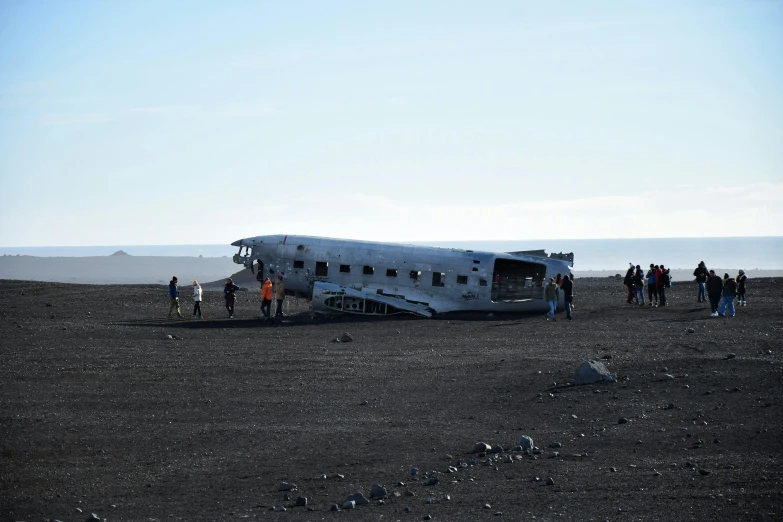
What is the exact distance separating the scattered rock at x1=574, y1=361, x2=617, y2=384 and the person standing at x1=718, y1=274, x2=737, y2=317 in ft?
52.5

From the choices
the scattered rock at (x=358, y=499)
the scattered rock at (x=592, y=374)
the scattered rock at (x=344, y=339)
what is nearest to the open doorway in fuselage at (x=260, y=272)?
the scattered rock at (x=344, y=339)

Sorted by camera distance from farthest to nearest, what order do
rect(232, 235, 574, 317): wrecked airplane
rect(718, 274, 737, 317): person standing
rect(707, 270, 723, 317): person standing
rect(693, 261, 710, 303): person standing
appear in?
rect(693, 261, 710, 303): person standing < rect(232, 235, 574, 317): wrecked airplane < rect(707, 270, 723, 317): person standing < rect(718, 274, 737, 317): person standing

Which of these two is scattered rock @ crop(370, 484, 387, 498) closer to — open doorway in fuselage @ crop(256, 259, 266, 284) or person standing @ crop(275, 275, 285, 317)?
person standing @ crop(275, 275, 285, 317)

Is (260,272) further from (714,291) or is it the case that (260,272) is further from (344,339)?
(714,291)

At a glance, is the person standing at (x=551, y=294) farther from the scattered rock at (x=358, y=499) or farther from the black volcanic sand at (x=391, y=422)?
the scattered rock at (x=358, y=499)

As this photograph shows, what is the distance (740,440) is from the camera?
15.7 meters

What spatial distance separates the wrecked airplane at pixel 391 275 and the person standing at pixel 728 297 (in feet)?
22.5

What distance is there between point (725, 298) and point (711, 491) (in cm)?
2497

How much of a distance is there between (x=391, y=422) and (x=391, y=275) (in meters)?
21.1

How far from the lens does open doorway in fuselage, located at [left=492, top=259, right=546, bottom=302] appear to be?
4081 centimetres

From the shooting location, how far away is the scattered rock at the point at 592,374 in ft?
68.9

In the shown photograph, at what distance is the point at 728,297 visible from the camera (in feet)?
116

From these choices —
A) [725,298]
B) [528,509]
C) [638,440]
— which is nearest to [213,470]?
[528,509]

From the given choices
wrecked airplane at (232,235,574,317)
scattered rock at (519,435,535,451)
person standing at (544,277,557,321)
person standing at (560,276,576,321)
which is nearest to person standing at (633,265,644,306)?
wrecked airplane at (232,235,574,317)
